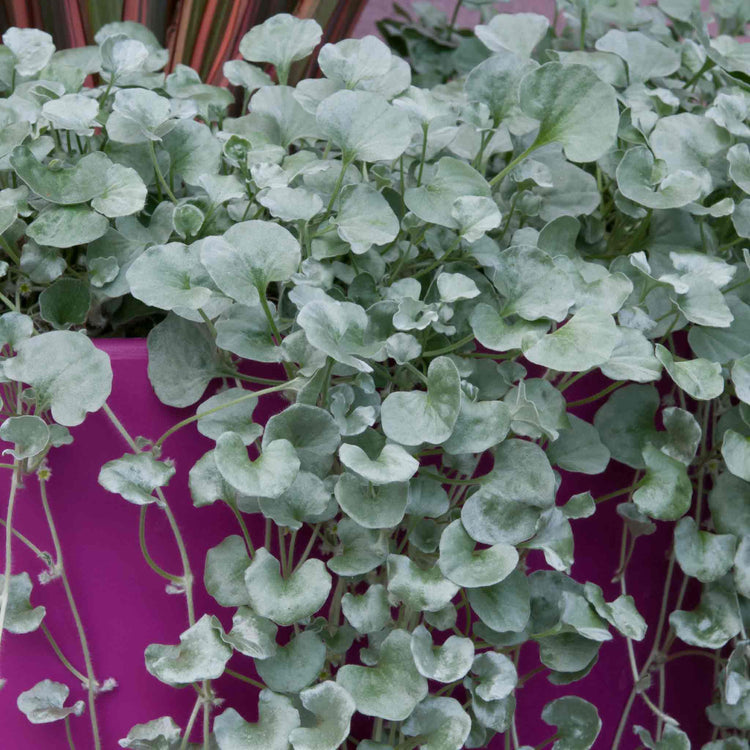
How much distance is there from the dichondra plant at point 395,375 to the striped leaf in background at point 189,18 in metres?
0.38

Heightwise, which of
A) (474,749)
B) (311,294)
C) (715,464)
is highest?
(311,294)

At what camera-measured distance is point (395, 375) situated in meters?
0.58

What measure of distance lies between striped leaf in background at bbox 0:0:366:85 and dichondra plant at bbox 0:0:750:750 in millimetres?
380

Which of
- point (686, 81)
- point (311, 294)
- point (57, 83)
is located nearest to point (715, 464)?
point (311, 294)

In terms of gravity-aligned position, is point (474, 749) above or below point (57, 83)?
below

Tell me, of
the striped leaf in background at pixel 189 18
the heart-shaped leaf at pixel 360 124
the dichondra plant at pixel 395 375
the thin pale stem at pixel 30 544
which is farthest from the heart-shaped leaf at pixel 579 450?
the striped leaf in background at pixel 189 18

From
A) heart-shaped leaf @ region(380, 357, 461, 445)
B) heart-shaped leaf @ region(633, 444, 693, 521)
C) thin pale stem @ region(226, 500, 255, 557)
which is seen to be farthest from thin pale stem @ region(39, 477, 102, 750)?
heart-shaped leaf @ region(633, 444, 693, 521)

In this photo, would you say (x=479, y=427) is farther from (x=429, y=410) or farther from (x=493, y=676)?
(x=493, y=676)

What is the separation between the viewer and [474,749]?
583mm

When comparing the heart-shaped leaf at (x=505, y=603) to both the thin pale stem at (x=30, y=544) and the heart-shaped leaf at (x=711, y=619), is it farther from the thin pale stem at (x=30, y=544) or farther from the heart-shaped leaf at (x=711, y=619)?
the thin pale stem at (x=30, y=544)

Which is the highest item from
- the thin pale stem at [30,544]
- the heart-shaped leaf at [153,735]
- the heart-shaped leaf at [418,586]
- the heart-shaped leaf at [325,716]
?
the heart-shaped leaf at [418,586]

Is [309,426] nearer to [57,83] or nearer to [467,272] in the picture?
[467,272]

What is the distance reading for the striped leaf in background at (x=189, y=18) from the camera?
1052mm

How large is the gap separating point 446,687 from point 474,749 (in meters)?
0.06
